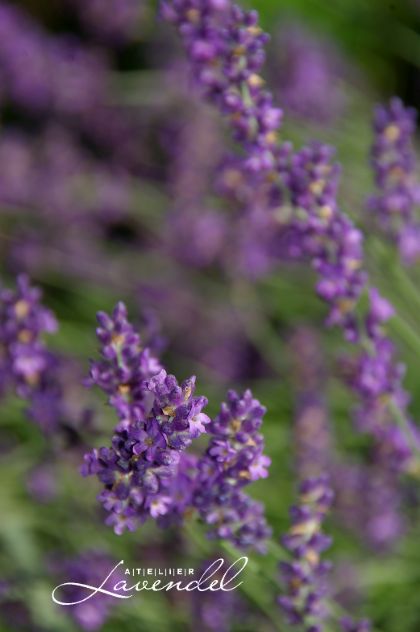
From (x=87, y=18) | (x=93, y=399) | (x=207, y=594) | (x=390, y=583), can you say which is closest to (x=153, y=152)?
(x=87, y=18)

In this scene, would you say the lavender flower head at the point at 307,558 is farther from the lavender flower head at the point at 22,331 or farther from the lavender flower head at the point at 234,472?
the lavender flower head at the point at 22,331

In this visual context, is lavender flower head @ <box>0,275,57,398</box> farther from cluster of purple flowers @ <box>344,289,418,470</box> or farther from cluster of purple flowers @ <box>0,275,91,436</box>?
cluster of purple flowers @ <box>344,289,418,470</box>

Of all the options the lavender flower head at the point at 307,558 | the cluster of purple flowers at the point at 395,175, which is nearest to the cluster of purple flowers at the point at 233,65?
the cluster of purple flowers at the point at 395,175

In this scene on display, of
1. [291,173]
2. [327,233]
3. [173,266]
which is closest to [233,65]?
[291,173]

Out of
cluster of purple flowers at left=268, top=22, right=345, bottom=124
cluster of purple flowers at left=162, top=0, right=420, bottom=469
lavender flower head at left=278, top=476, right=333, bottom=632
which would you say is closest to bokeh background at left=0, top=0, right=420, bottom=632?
cluster of purple flowers at left=268, top=22, right=345, bottom=124

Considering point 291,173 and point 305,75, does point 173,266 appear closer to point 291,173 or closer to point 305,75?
point 305,75

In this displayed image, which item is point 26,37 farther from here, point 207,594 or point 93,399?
point 207,594

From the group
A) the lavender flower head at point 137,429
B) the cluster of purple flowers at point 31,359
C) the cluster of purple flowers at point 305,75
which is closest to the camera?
the lavender flower head at point 137,429
